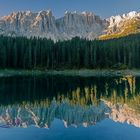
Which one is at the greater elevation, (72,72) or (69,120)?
(72,72)

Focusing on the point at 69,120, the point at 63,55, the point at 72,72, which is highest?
the point at 63,55

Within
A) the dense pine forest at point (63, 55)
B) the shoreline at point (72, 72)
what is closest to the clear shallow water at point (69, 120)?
the shoreline at point (72, 72)

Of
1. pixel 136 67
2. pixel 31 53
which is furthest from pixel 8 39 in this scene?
pixel 136 67

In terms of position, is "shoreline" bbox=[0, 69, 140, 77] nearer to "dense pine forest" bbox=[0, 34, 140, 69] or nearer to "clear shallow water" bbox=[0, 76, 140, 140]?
"dense pine forest" bbox=[0, 34, 140, 69]

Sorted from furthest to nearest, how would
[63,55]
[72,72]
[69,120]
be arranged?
[63,55], [72,72], [69,120]

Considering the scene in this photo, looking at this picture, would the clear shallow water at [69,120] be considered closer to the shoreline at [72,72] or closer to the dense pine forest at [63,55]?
the shoreline at [72,72]

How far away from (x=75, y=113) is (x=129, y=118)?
18.7ft

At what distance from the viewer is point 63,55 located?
15050 cm

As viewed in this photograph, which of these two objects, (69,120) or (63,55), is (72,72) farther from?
(69,120)

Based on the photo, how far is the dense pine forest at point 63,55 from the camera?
140 meters

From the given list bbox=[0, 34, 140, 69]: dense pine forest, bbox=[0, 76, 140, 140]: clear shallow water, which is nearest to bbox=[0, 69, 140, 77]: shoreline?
bbox=[0, 34, 140, 69]: dense pine forest

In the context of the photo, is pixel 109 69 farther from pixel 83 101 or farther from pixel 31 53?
pixel 83 101

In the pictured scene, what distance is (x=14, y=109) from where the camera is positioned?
4056 cm

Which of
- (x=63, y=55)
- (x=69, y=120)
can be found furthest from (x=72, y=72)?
(x=69, y=120)
